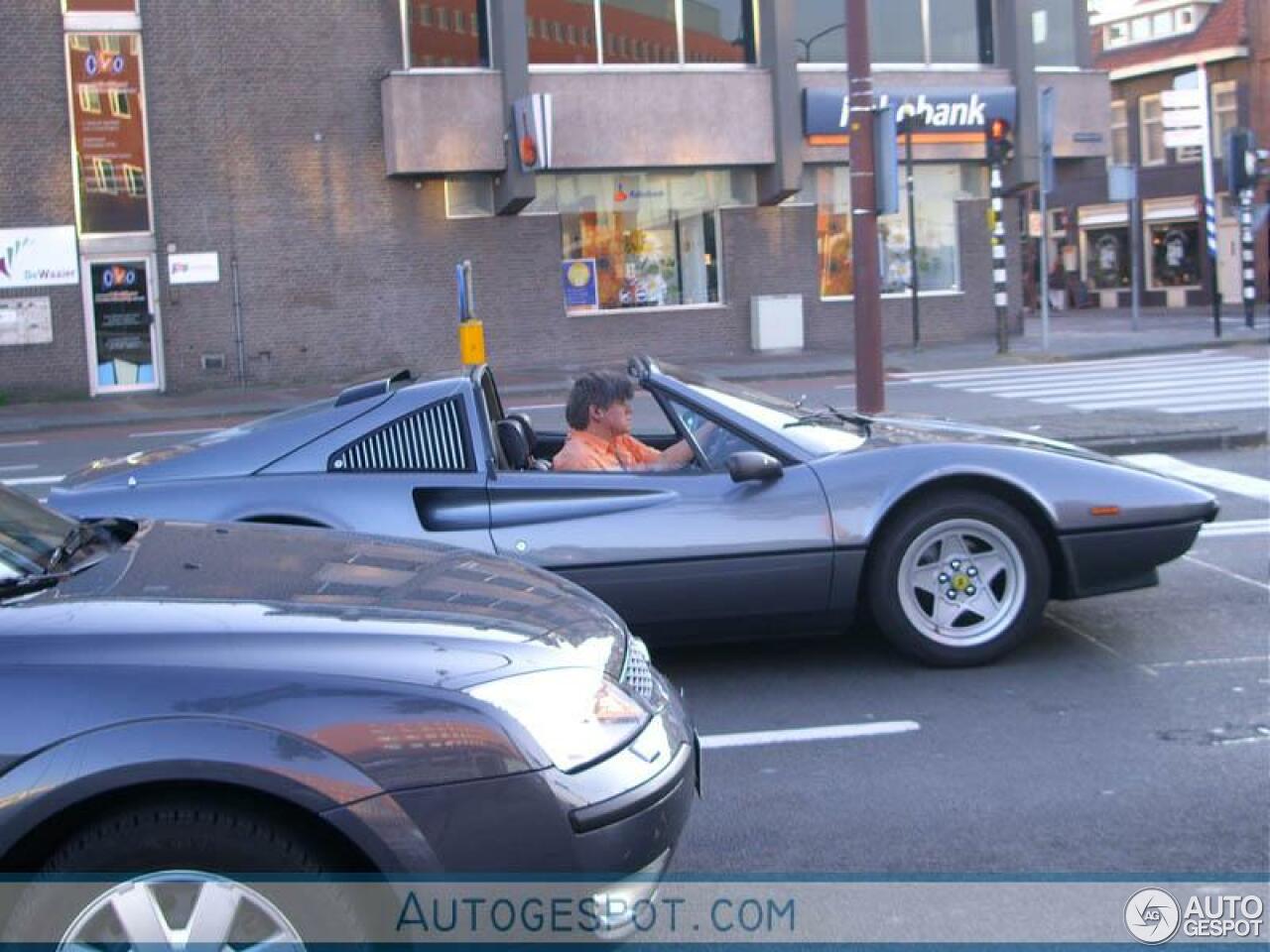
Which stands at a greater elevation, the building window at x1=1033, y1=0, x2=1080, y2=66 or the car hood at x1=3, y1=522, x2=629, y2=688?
the building window at x1=1033, y1=0, x2=1080, y2=66

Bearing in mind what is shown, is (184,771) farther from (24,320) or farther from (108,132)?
(108,132)

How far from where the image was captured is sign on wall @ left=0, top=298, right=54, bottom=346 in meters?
25.2

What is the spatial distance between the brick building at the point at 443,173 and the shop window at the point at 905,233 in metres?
0.06

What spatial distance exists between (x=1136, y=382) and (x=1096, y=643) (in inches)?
574

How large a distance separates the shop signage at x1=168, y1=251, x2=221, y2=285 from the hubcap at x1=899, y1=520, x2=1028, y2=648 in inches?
852

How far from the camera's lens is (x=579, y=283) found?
92.9 ft

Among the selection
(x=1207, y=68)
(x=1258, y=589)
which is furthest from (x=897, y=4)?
(x=1258, y=589)

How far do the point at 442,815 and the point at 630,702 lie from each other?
0.61 m

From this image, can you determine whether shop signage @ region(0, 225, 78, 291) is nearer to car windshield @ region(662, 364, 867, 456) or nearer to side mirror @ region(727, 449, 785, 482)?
car windshield @ region(662, 364, 867, 456)

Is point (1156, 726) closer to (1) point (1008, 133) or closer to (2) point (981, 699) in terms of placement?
(2) point (981, 699)

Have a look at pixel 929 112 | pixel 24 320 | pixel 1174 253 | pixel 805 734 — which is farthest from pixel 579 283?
pixel 1174 253

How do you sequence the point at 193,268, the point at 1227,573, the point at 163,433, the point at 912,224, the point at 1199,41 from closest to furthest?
the point at 1227,573 < the point at 163,433 < the point at 193,268 < the point at 912,224 < the point at 1199,41

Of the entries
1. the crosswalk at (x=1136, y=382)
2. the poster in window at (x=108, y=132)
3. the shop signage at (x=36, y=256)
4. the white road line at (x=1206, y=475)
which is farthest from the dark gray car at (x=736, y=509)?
the poster in window at (x=108, y=132)

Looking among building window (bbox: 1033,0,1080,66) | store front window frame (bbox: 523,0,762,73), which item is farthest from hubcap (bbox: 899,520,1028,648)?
building window (bbox: 1033,0,1080,66)
